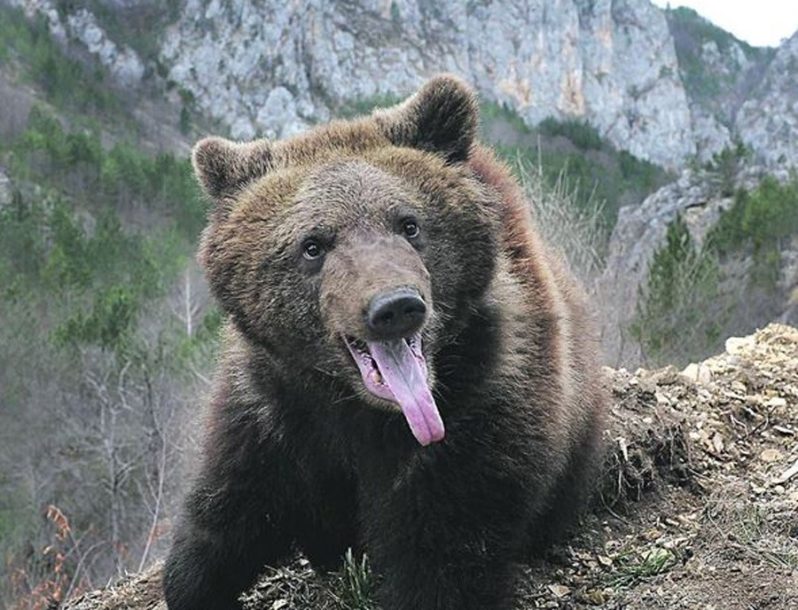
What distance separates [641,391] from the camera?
510 centimetres

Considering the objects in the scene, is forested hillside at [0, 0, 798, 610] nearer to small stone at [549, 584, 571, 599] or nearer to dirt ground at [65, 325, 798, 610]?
dirt ground at [65, 325, 798, 610]

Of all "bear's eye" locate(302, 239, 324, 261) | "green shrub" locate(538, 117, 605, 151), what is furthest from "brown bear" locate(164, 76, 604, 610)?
"green shrub" locate(538, 117, 605, 151)

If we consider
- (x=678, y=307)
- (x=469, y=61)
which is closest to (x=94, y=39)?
(x=469, y=61)

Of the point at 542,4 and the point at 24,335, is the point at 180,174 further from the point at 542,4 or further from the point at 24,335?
the point at 542,4

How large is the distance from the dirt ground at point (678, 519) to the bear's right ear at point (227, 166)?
1442 mm

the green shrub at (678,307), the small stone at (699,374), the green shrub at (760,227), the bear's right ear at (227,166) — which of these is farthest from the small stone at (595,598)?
the green shrub at (760,227)

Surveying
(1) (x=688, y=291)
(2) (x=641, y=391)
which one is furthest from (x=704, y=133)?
(2) (x=641, y=391)

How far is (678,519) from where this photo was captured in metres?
4.25

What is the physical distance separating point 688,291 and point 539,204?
830 centimetres

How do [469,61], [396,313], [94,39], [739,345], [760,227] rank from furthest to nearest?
[469,61]
[94,39]
[760,227]
[739,345]
[396,313]

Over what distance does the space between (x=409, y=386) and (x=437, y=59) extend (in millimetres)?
114047

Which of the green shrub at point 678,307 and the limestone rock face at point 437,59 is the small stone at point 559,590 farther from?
the limestone rock face at point 437,59

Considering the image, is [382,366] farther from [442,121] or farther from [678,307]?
[678,307]

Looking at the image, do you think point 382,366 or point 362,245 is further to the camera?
point 362,245
